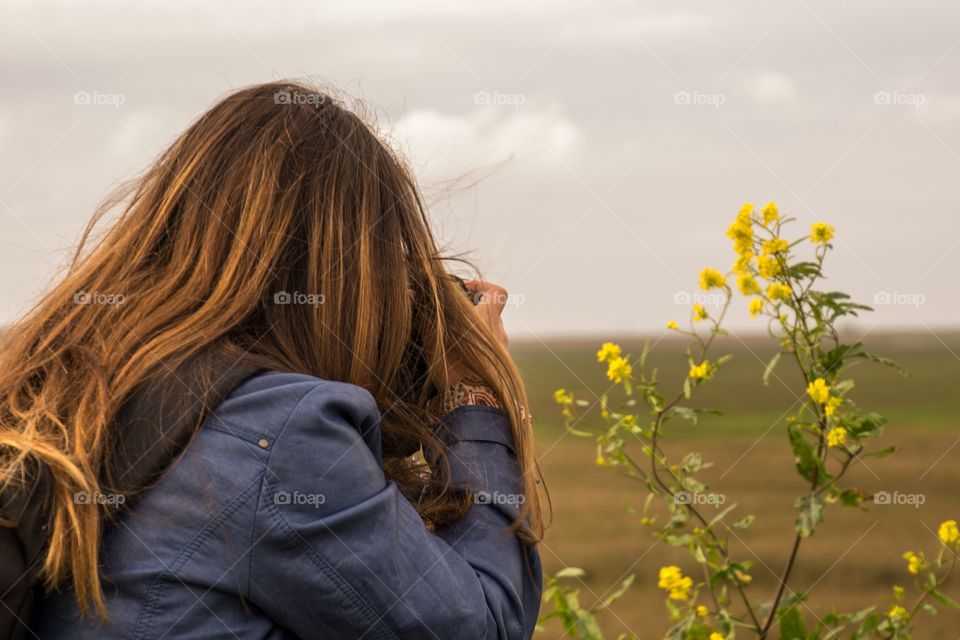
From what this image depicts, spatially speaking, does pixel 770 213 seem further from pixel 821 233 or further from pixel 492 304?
pixel 492 304

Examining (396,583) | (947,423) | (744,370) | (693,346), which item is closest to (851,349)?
(693,346)

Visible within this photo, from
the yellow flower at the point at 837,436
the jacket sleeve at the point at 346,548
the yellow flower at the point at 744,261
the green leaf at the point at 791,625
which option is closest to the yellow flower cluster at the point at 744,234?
the yellow flower at the point at 744,261

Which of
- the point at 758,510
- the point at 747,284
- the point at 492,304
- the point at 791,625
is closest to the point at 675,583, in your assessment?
the point at 791,625

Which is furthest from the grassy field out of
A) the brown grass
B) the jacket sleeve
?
the jacket sleeve

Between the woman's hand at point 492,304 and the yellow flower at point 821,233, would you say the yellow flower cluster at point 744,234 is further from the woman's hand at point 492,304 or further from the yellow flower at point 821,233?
the woman's hand at point 492,304

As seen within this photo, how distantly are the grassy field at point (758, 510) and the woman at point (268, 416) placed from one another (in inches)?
10.7

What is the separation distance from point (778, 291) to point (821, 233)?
0.54 feet

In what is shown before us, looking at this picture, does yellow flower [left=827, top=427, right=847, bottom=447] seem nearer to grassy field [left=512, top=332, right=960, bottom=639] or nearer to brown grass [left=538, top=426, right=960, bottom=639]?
grassy field [left=512, top=332, right=960, bottom=639]

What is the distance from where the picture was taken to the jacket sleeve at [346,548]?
1.27 meters

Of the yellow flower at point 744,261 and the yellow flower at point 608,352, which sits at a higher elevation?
the yellow flower at point 744,261

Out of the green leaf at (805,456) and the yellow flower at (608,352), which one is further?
the yellow flower at (608,352)

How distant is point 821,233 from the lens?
7.93ft

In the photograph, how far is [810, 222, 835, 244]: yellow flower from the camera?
7.91 ft

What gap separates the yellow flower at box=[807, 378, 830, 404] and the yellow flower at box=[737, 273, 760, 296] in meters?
0.26
